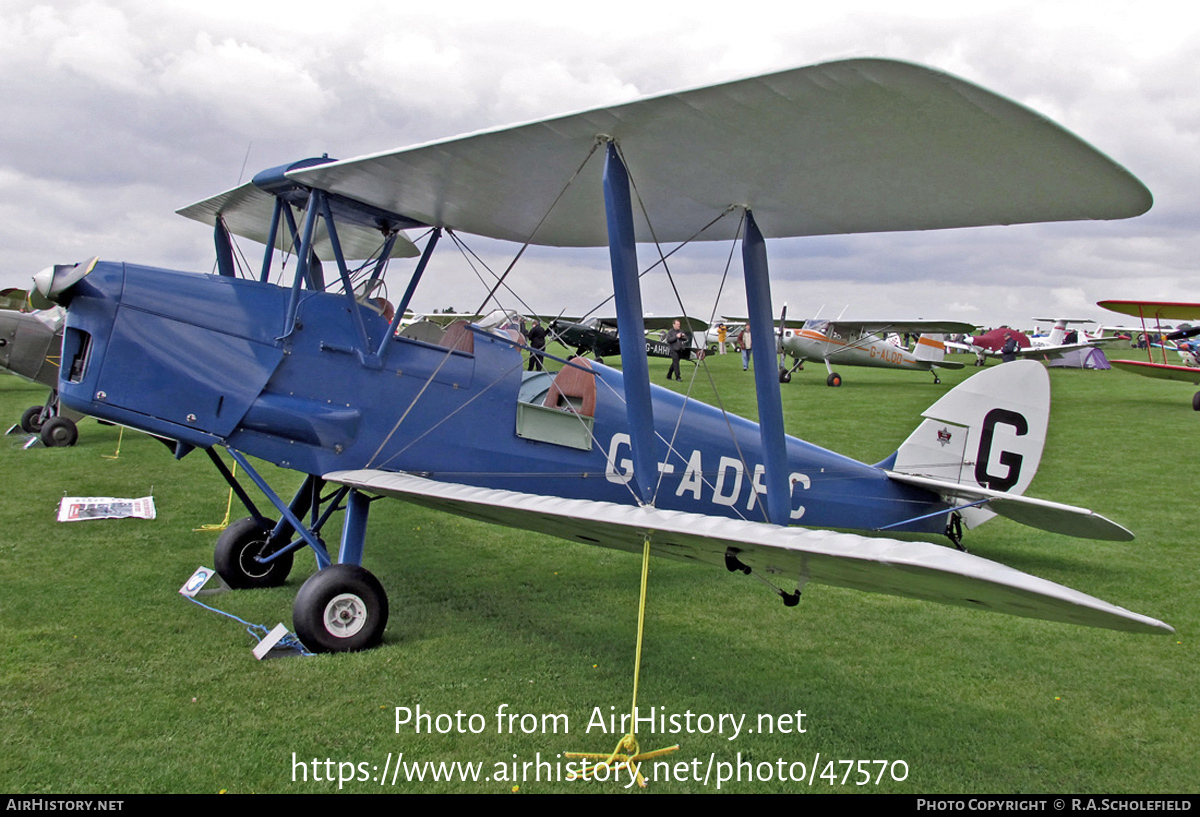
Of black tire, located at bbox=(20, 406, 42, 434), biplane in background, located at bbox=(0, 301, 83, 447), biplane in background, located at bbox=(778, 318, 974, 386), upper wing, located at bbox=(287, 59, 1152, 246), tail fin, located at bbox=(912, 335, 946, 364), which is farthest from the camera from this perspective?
tail fin, located at bbox=(912, 335, 946, 364)

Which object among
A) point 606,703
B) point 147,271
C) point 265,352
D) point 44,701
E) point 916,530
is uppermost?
point 147,271

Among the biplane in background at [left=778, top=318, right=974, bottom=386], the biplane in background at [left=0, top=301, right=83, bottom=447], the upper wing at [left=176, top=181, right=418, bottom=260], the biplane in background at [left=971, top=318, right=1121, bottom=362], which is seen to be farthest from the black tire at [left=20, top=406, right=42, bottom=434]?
the biplane in background at [left=971, top=318, right=1121, bottom=362]

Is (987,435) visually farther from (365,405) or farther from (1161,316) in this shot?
(1161,316)

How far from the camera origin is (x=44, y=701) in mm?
3312

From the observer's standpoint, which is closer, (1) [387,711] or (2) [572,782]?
(2) [572,782]

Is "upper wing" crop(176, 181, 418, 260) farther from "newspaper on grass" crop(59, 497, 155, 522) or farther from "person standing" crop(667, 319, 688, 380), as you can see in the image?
"person standing" crop(667, 319, 688, 380)

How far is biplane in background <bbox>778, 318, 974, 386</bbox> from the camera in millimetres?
25844

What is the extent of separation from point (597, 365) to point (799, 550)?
9.77 feet

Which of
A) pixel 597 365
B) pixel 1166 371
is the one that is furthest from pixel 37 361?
pixel 1166 371

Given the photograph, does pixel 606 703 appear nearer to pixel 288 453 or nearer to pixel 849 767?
pixel 849 767

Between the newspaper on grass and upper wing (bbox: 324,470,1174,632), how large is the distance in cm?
366

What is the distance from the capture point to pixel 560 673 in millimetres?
3826
